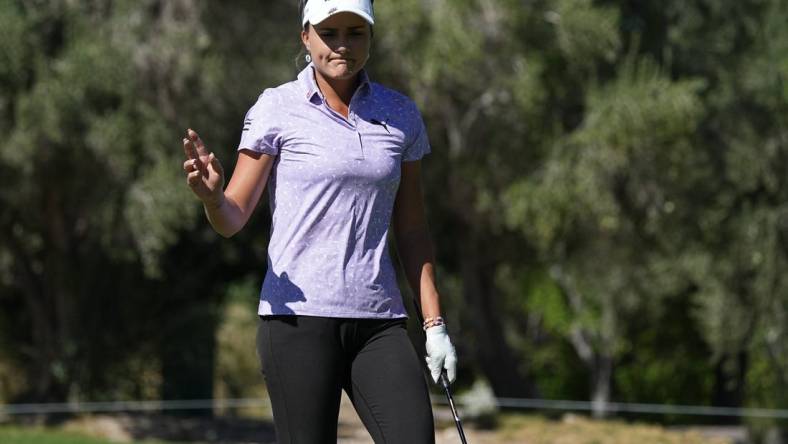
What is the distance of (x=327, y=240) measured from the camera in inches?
130

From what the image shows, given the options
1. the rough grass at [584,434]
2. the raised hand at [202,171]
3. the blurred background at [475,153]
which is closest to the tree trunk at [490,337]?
the blurred background at [475,153]

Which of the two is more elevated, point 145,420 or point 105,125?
point 105,125

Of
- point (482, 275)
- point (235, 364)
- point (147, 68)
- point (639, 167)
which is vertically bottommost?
point (235, 364)

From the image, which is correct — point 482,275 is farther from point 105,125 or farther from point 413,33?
point 105,125

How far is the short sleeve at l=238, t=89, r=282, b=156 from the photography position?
3.35m

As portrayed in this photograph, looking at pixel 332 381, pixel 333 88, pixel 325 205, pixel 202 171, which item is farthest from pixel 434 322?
pixel 202 171

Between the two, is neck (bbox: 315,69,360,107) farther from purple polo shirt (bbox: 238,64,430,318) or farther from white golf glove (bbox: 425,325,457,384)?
white golf glove (bbox: 425,325,457,384)

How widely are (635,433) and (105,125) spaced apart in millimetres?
5786

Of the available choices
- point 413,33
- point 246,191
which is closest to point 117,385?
point 413,33

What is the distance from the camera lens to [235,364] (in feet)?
79.2

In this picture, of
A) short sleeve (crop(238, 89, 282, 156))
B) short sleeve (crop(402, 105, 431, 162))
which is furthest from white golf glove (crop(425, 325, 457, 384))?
short sleeve (crop(238, 89, 282, 156))

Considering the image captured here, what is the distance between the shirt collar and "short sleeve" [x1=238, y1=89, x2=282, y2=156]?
0.09 metres

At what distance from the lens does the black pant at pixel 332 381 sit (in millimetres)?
3258

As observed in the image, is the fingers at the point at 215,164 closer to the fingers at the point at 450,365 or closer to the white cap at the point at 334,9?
the white cap at the point at 334,9
